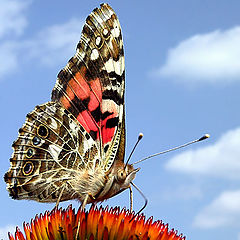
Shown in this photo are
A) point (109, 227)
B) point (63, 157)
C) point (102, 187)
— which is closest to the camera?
point (109, 227)

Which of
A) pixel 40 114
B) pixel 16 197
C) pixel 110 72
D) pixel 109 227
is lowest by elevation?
pixel 109 227

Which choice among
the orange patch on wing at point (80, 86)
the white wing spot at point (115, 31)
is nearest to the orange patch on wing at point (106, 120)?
the orange patch on wing at point (80, 86)

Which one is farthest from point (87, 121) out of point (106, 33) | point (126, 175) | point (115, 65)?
point (106, 33)

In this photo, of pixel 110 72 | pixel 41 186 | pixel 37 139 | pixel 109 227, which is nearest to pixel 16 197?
pixel 41 186

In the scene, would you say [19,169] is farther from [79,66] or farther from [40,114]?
[79,66]

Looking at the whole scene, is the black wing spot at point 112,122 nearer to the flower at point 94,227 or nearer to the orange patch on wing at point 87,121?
the orange patch on wing at point 87,121

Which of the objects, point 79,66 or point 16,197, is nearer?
point 16,197

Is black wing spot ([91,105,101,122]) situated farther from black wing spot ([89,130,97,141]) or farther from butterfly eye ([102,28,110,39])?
butterfly eye ([102,28,110,39])
